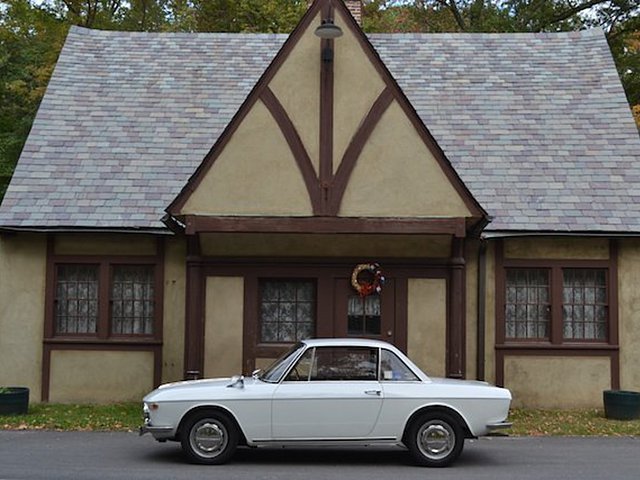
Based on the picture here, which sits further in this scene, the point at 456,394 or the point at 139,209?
the point at 139,209

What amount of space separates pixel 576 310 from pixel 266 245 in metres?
5.68

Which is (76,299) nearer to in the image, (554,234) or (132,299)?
(132,299)

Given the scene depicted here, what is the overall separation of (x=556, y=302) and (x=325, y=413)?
698 centimetres

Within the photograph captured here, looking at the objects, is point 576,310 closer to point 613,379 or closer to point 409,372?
point 613,379

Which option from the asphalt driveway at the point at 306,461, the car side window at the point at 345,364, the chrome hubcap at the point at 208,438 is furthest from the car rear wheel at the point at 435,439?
the chrome hubcap at the point at 208,438

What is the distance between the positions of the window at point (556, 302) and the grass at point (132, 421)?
4.68 ft

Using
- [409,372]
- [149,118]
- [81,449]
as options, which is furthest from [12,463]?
[149,118]

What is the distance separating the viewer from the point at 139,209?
15.2 meters

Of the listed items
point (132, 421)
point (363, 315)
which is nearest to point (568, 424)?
point (363, 315)

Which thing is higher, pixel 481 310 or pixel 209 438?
pixel 481 310

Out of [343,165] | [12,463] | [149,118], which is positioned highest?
[149,118]

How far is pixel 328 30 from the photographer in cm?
1305

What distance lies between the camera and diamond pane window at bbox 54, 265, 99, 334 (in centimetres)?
1537

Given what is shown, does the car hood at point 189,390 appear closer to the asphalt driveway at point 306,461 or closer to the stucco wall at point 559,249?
the asphalt driveway at point 306,461
